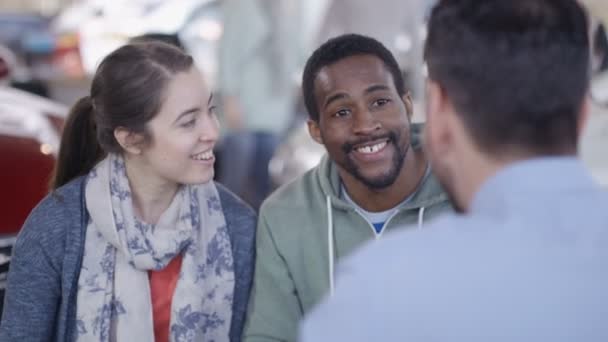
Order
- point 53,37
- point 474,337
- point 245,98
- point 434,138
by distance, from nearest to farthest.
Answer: point 474,337, point 434,138, point 245,98, point 53,37

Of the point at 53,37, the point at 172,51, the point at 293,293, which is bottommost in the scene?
the point at 293,293

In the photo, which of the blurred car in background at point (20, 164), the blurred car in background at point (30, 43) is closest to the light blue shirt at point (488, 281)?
the blurred car in background at point (20, 164)

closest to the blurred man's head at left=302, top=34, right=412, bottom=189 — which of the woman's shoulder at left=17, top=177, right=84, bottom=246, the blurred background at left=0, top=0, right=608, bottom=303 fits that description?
the woman's shoulder at left=17, top=177, right=84, bottom=246

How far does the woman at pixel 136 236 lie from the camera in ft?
9.25

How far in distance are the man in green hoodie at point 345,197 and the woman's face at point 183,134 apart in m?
0.25

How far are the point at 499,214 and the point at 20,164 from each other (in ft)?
7.96

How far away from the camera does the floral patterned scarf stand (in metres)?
2.83

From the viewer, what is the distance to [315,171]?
3.04 metres

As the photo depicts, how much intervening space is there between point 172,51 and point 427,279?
1540 mm

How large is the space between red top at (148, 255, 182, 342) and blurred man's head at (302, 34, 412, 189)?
21.3 inches

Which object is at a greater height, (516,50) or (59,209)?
(516,50)

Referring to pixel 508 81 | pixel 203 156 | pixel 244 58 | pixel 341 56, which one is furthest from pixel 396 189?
pixel 244 58

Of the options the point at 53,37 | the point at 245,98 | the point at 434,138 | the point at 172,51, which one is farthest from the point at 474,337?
the point at 53,37

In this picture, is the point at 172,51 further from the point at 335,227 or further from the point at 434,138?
the point at 434,138
